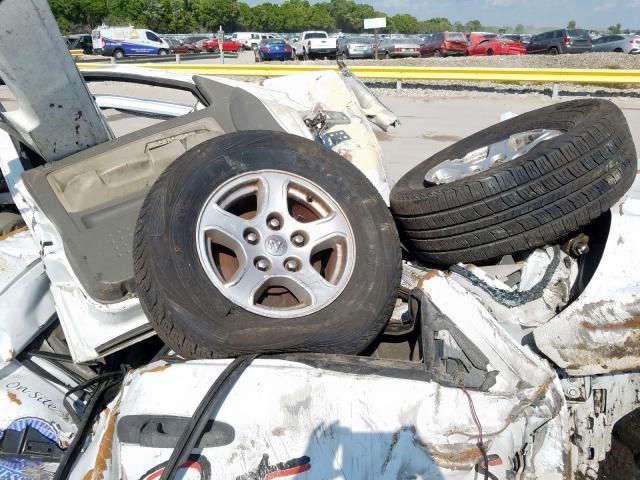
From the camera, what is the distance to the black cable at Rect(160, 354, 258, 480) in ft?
5.54

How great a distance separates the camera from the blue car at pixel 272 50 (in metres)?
28.8

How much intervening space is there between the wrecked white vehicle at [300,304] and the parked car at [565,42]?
25.7 meters

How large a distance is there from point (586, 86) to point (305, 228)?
507 inches

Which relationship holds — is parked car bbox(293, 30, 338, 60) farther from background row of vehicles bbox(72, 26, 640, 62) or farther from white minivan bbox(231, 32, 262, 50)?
white minivan bbox(231, 32, 262, 50)

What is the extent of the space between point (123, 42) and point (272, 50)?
10.5 metres

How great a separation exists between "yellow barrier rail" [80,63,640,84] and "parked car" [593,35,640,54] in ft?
51.5

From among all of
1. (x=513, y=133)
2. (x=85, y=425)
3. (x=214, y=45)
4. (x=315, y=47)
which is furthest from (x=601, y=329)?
(x=214, y=45)

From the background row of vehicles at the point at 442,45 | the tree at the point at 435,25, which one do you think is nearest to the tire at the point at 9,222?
the background row of vehicles at the point at 442,45

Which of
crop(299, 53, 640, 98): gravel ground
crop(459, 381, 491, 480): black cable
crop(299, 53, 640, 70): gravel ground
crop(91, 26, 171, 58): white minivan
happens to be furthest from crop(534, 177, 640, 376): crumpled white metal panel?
crop(91, 26, 171, 58): white minivan

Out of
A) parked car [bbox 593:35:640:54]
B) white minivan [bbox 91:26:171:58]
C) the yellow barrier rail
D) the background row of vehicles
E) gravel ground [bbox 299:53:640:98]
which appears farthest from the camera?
white minivan [bbox 91:26:171:58]

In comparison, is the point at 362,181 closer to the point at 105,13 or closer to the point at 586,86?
the point at 586,86

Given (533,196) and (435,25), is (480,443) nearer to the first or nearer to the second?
(533,196)

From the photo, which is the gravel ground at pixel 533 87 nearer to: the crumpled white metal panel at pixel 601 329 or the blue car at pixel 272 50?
the crumpled white metal panel at pixel 601 329

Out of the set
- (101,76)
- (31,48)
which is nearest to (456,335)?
(31,48)
